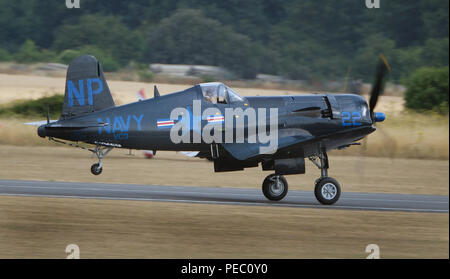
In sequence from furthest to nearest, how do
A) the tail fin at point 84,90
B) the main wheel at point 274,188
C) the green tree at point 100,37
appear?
the green tree at point 100,37
the main wheel at point 274,188
the tail fin at point 84,90

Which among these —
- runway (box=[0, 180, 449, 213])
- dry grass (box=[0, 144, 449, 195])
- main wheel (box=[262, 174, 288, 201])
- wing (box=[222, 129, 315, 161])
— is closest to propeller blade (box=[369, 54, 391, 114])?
wing (box=[222, 129, 315, 161])

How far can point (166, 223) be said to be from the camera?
1198 centimetres

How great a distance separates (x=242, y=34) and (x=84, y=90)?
102 ft

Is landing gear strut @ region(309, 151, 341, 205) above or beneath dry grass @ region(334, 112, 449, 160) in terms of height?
beneath

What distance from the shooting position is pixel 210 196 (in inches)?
637

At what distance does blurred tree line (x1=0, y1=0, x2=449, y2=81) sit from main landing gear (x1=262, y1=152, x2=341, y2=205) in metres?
17.8

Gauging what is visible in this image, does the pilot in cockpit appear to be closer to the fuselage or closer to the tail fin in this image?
the fuselage

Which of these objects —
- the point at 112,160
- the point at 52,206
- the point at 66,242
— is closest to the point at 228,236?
the point at 66,242

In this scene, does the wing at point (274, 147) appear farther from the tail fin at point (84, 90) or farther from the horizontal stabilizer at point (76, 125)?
the tail fin at point (84, 90)

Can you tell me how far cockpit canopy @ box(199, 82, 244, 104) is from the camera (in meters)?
14.7

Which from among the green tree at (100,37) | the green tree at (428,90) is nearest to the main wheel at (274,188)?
the green tree at (428,90)

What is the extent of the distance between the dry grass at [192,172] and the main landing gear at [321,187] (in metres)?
3.26

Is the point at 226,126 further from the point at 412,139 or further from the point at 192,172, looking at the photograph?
the point at 412,139

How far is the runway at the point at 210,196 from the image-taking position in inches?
588
